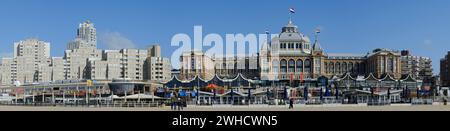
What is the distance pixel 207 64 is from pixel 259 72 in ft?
56.5

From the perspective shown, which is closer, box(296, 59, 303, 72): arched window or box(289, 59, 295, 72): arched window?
box(289, 59, 295, 72): arched window

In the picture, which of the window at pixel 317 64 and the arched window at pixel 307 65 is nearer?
the window at pixel 317 64

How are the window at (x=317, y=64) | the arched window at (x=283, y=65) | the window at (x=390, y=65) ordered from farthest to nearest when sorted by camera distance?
the window at (x=390, y=65) < the window at (x=317, y=64) < the arched window at (x=283, y=65)

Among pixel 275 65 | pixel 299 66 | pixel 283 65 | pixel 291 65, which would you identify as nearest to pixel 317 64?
pixel 299 66

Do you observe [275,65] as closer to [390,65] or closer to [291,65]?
[291,65]

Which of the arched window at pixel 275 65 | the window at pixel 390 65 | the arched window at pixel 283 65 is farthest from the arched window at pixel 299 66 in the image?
the window at pixel 390 65

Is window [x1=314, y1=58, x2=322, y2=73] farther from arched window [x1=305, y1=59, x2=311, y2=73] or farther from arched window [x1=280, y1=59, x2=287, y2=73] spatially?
arched window [x1=280, y1=59, x2=287, y2=73]

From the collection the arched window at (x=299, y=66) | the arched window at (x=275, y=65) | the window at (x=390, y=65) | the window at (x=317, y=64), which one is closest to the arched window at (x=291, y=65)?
the arched window at (x=299, y=66)

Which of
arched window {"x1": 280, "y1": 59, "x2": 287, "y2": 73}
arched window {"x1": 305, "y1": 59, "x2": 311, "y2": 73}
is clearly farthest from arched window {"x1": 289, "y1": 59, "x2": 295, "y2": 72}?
arched window {"x1": 305, "y1": 59, "x2": 311, "y2": 73}

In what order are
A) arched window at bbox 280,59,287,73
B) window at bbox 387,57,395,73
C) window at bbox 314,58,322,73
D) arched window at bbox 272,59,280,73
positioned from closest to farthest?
arched window at bbox 272,59,280,73 → arched window at bbox 280,59,287,73 → window at bbox 314,58,322,73 → window at bbox 387,57,395,73

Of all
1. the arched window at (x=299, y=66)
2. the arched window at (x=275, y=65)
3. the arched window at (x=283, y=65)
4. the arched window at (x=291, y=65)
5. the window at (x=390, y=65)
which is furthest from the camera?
the window at (x=390, y=65)

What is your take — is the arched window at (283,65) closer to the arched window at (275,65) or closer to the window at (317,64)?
the arched window at (275,65)
